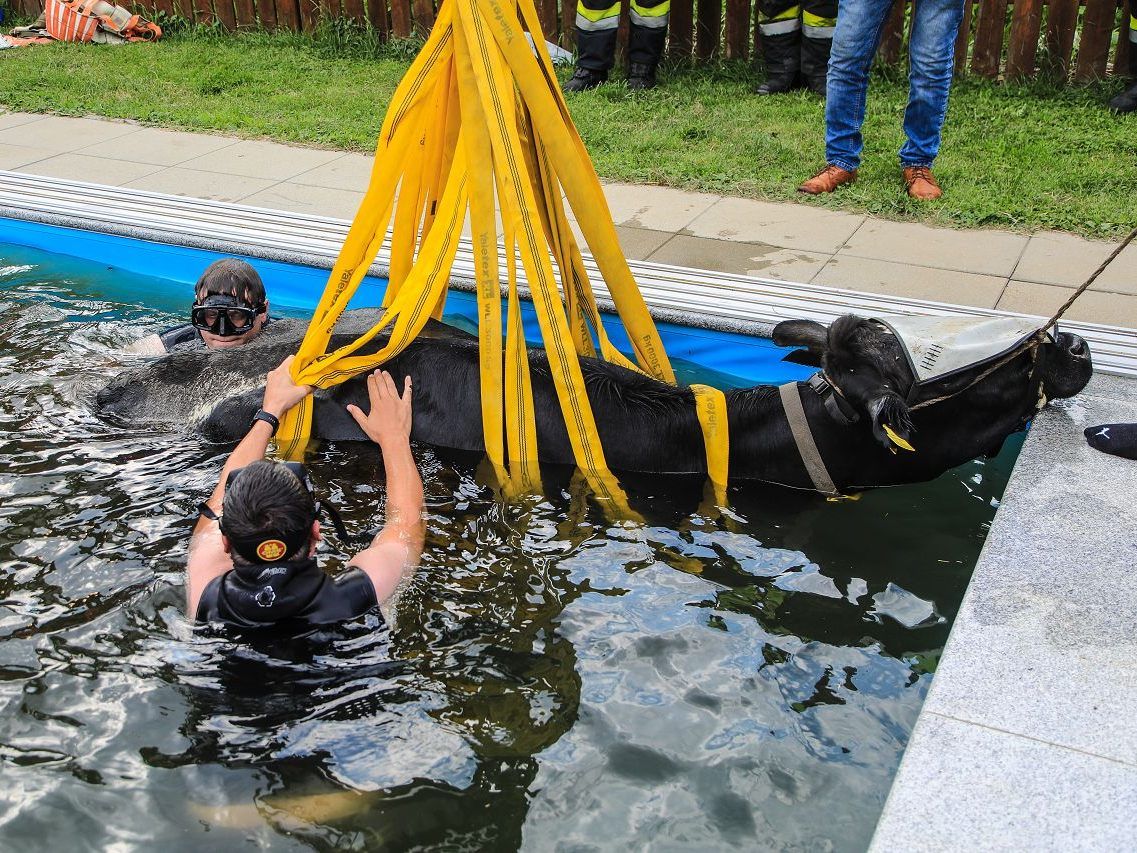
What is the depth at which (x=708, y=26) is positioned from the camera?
10.4 metres

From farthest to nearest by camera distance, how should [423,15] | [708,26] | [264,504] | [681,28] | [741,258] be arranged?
[423,15]
[681,28]
[708,26]
[741,258]
[264,504]

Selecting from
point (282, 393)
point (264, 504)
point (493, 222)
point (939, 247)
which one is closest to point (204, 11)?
point (939, 247)

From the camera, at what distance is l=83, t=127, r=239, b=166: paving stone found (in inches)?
338

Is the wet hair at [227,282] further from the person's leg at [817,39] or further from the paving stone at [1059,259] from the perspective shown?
the person's leg at [817,39]

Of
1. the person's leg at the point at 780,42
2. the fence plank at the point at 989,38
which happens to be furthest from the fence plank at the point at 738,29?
the fence plank at the point at 989,38

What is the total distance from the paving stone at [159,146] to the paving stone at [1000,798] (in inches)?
292

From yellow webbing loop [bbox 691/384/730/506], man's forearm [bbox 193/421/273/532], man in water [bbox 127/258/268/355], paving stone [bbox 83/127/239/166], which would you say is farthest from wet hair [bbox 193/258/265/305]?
paving stone [bbox 83/127/239/166]

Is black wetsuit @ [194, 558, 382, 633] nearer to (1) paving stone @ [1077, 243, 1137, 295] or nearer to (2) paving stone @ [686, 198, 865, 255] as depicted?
(2) paving stone @ [686, 198, 865, 255]

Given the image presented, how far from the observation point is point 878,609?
152 inches

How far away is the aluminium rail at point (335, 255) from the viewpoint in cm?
555

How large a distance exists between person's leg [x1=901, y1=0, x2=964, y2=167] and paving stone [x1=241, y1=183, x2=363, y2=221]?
147 inches

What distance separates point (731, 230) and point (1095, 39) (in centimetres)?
441

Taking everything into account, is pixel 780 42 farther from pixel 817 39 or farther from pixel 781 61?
pixel 817 39

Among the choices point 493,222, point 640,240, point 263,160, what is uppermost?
point 493,222
